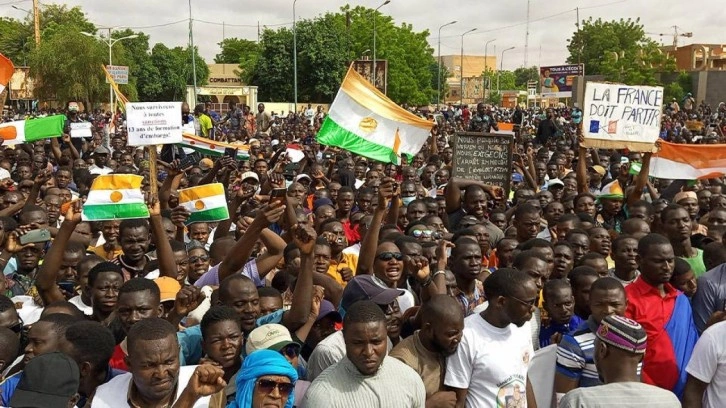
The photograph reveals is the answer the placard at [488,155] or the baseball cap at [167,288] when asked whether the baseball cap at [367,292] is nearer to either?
the baseball cap at [167,288]

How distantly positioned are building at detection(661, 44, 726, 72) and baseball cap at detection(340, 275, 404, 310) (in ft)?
194

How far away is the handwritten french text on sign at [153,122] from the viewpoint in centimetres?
888

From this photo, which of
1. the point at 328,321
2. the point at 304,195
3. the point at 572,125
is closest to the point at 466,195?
the point at 304,195

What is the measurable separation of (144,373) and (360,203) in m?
5.34

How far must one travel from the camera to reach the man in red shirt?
13.5 feet

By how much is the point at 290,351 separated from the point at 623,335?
1.63m

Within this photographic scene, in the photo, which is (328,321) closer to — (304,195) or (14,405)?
(14,405)

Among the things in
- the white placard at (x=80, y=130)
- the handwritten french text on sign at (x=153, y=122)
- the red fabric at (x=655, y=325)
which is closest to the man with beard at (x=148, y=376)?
the red fabric at (x=655, y=325)

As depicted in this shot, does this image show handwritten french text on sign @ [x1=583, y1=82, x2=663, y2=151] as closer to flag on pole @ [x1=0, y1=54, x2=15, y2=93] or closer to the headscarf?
the headscarf

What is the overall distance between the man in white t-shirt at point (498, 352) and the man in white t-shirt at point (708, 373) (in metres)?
0.77

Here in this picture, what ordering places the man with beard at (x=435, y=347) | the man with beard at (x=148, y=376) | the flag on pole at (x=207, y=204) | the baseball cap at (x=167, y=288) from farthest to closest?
1. the flag on pole at (x=207, y=204)
2. the baseball cap at (x=167, y=288)
3. the man with beard at (x=435, y=347)
4. the man with beard at (x=148, y=376)

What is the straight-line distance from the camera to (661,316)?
14.0 feet

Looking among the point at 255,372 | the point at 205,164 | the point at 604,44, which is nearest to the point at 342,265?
the point at 255,372

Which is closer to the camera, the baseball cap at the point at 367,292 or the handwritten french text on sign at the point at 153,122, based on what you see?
the baseball cap at the point at 367,292
